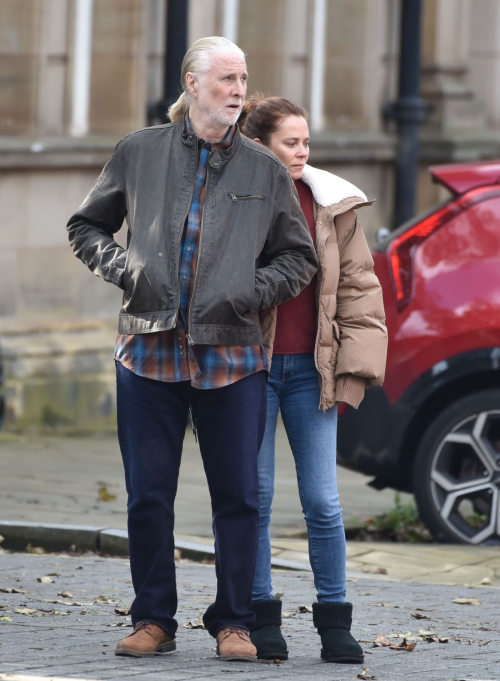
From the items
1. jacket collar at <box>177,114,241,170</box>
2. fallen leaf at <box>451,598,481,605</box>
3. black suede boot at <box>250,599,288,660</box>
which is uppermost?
jacket collar at <box>177,114,241,170</box>

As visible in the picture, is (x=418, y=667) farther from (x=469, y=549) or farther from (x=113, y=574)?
(x=469, y=549)

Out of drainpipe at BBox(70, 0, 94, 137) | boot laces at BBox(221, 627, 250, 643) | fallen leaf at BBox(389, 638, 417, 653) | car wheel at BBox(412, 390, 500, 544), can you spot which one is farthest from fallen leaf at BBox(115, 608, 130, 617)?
drainpipe at BBox(70, 0, 94, 137)

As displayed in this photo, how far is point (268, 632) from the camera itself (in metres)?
5.16

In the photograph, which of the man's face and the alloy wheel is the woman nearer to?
the man's face

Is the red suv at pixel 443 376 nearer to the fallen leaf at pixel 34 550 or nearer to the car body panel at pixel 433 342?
the car body panel at pixel 433 342

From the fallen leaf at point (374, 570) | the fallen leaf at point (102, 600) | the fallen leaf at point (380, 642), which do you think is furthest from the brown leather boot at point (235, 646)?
the fallen leaf at point (374, 570)

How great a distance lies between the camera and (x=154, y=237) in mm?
4906

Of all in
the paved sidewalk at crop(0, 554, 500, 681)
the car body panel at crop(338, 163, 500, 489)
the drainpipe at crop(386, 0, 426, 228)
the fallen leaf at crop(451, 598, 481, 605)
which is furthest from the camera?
the drainpipe at crop(386, 0, 426, 228)

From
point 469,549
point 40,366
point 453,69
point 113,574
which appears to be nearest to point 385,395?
point 469,549

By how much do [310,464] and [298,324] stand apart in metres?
0.44

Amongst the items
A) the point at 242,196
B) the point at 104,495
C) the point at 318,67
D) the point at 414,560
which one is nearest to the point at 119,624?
the point at 242,196

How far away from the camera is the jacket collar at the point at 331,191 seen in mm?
5168

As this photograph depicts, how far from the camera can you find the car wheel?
7797 mm

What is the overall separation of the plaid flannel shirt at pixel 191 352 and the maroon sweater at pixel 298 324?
0.59ft
